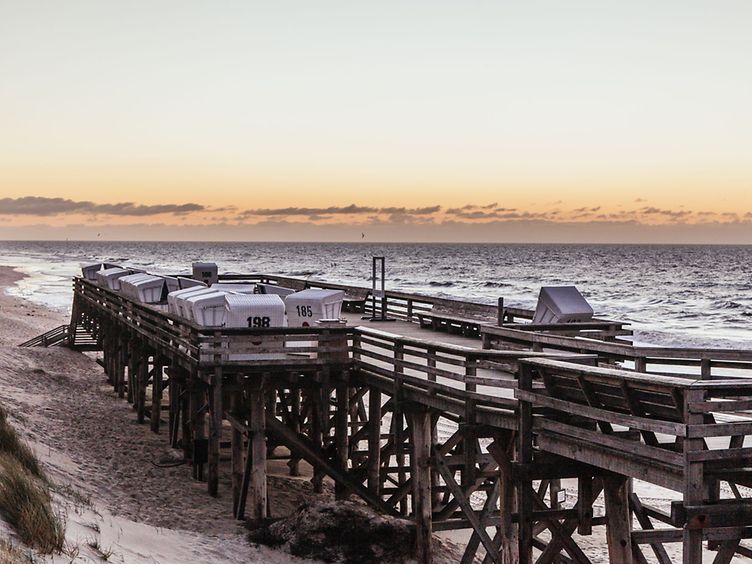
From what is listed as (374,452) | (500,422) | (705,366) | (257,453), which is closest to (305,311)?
(374,452)

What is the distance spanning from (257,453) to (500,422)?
6.29 metres

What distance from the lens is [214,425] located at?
55.8 ft

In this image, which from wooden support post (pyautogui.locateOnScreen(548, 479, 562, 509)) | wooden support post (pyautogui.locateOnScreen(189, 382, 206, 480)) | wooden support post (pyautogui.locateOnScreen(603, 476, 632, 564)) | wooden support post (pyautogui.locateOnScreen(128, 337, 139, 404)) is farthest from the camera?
wooden support post (pyautogui.locateOnScreen(128, 337, 139, 404))

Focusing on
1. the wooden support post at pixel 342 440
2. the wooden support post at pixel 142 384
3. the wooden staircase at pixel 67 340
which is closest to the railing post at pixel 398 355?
the wooden support post at pixel 342 440

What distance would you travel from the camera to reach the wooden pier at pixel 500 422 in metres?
8.26

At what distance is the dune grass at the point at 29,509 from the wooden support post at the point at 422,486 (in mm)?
5660

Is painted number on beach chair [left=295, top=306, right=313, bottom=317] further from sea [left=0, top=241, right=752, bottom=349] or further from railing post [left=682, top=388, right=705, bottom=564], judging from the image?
sea [left=0, top=241, right=752, bottom=349]

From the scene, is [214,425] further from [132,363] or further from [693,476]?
[693,476]

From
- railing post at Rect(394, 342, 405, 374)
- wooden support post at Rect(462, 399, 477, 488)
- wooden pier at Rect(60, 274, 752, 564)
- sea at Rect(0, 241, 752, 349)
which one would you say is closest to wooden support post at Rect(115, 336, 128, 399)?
wooden pier at Rect(60, 274, 752, 564)

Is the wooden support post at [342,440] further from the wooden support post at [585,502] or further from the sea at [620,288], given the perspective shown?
the sea at [620,288]

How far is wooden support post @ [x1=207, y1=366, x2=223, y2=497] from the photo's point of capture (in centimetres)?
1631

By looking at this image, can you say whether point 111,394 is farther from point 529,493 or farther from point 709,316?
point 709,316

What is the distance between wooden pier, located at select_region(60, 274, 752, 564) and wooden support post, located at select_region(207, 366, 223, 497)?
0.04 m

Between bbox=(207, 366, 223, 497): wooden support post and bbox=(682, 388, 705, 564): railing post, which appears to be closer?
bbox=(682, 388, 705, 564): railing post
